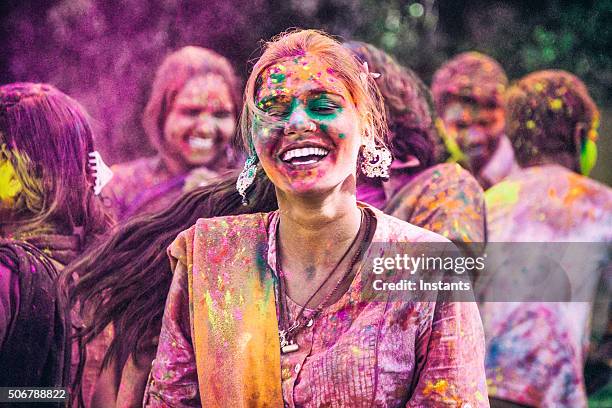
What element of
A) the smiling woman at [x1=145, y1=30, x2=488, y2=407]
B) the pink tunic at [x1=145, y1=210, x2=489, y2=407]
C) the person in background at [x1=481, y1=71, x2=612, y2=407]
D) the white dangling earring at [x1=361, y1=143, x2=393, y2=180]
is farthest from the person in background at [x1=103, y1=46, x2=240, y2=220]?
the person in background at [x1=481, y1=71, x2=612, y2=407]

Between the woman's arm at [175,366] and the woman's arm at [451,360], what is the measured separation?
81cm

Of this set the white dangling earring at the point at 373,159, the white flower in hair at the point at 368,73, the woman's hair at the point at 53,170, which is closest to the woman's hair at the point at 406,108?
the white flower in hair at the point at 368,73

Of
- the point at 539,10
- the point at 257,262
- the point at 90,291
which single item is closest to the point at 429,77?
the point at 539,10

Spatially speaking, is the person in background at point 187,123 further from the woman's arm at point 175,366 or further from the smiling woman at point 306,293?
the woman's arm at point 175,366

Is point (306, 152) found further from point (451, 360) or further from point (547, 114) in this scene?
point (547, 114)

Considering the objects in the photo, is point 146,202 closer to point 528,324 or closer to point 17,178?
point 17,178

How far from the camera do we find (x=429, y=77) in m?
3.39

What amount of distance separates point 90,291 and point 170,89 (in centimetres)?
93

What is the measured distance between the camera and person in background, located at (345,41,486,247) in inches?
132

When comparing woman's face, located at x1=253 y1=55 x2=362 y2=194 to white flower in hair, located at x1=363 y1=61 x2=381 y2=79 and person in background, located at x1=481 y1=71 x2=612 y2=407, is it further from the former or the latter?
person in background, located at x1=481 y1=71 x2=612 y2=407

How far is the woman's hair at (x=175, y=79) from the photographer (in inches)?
135

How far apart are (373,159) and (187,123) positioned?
864mm

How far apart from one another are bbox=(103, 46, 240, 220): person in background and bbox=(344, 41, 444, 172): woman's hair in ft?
1.87

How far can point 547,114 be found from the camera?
3.46 meters
